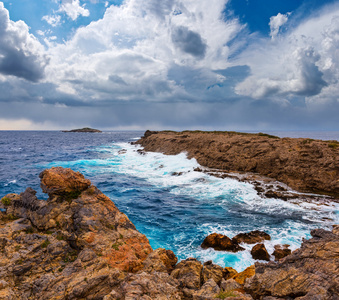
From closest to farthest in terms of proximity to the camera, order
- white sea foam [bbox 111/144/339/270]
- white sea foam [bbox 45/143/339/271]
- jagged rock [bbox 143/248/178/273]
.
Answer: jagged rock [bbox 143/248/178/273]
white sea foam [bbox 111/144/339/270]
white sea foam [bbox 45/143/339/271]

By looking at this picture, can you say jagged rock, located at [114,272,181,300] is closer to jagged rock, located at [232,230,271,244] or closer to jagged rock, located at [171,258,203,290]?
jagged rock, located at [171,258,203,290]

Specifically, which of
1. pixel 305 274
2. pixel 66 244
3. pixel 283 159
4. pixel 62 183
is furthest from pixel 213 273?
pixel 283 159

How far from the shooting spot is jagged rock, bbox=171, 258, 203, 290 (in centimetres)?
941

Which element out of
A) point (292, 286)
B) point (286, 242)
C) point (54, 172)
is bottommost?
point (286, 242)

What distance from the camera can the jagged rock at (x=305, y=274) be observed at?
7.06 m

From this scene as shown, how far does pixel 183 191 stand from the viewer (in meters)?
30.0

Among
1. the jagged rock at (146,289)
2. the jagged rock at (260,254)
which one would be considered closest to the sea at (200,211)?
the jagged rock at (260,254)

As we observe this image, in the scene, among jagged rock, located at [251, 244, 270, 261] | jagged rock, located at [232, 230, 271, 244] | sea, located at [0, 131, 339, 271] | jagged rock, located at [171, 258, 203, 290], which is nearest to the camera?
jagged rock, located at [171, 258, 203, 290]

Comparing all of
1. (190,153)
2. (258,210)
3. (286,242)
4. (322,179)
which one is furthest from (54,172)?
(190,153)

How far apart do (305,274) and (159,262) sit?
636 centimetres

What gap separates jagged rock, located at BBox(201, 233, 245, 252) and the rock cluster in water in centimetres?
399

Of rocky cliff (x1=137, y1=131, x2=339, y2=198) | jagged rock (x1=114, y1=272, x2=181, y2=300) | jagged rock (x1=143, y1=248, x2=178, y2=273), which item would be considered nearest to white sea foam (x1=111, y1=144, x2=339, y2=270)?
jagged rock (x1=143, y1=248, x2=178, y2=273)

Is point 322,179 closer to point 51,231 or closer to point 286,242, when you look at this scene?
point 286,242

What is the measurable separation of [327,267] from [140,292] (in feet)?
23.9
